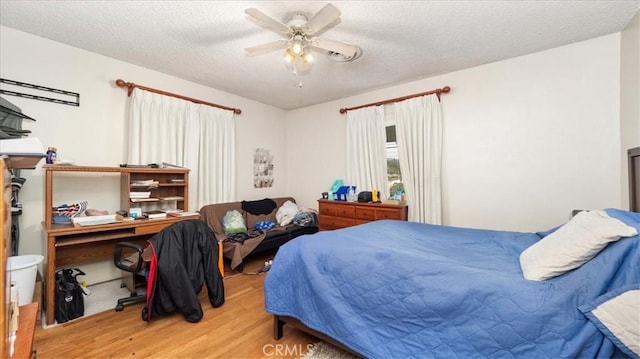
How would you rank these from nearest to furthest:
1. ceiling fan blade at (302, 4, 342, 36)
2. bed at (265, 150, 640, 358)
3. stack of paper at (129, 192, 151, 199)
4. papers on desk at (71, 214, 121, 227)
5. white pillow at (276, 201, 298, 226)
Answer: bed at (265, 150, 640, 358), ceiling fan blade at (302, 4, 342, 36), papers on desk at (71, 214, 121, 227), stack of paper at (129, 192, 151, 199), white pillow at (276, 201, 298, 226)

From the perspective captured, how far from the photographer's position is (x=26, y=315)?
1081mm

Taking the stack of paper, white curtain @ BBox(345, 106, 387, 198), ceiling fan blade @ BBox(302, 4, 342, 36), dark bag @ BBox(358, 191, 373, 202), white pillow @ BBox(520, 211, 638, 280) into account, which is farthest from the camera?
white curtain @ BBox(345, 106, 387, 198)

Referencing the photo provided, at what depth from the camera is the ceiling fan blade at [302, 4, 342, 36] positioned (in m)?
1.78

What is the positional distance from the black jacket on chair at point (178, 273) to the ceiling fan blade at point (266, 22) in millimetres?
1764

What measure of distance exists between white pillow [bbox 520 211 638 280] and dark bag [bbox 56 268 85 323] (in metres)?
3.19

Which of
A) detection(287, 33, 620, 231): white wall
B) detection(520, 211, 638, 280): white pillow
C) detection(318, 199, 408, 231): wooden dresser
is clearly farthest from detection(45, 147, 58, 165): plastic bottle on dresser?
detection(287, 33, 620, 231): white wall

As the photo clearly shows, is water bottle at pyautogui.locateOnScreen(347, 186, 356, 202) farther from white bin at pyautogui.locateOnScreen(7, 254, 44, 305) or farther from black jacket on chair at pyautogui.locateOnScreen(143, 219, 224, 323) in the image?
white bin at pyautogui.locateOnScreen(7, 254, 44, 305)

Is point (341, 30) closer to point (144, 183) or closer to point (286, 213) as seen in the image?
point (144, 183)

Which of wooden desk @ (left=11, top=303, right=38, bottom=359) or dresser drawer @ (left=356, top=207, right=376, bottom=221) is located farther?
dresser drawer @ (left=356, top=207, right=376, bottom=221)

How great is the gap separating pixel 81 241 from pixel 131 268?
55 cm

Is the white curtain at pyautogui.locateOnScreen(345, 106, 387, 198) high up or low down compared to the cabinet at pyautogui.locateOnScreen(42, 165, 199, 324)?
up

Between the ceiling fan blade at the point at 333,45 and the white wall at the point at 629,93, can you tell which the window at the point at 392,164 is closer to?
the ceiling fan blade at the point at 333,45

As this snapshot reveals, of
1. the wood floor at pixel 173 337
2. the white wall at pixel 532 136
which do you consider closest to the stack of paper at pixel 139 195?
the wood floor at pixel 173 337

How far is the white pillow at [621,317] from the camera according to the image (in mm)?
966
